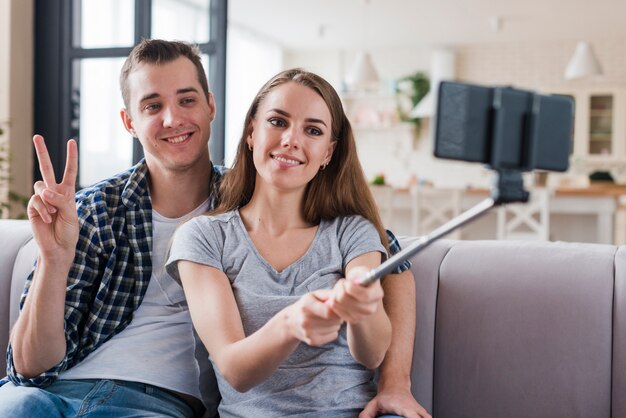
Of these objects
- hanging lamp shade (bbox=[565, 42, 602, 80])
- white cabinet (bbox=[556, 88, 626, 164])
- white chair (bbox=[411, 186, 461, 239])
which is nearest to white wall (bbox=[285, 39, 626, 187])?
white cabinet (bbox=[556, 88, 626, 164])

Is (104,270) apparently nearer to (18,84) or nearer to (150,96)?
(150,96)

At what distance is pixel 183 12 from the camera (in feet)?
16.9

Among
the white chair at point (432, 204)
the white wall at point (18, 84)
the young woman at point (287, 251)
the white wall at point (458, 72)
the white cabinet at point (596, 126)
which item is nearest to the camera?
the young woman at point (287, 251)

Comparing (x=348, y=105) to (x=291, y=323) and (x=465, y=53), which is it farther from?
(x=291, y=323)

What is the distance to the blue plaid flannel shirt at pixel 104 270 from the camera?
1490 mm

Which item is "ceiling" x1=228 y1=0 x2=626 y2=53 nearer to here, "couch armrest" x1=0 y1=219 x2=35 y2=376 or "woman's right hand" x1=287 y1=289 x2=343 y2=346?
"couch armrest" x1=0 y1=219 x2=35 y2=376

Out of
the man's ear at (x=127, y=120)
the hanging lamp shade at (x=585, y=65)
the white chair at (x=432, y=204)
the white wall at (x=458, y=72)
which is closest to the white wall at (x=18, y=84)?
the man's ear at (x=127, y=120)

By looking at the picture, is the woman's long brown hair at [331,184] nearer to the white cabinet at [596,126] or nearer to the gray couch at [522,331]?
the gray couch at [522,331]

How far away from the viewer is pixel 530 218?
229 inches

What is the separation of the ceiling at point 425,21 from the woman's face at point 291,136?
570cm

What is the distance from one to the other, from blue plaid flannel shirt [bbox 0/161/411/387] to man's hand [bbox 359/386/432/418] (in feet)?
0.88

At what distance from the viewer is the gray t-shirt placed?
1.33 meters

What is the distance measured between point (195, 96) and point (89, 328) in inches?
21.5

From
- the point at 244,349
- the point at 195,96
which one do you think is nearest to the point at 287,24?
the point at 195,96
